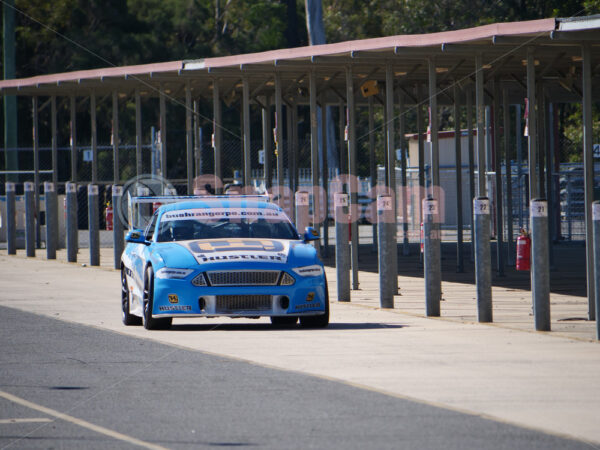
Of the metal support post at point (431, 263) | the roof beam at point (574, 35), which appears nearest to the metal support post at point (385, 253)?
the metal support post at point (431, 263)

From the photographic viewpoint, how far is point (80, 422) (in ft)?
28.1

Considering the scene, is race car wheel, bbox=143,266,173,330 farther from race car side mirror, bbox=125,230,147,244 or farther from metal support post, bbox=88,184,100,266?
metal support post, bbox=88,184,100,266

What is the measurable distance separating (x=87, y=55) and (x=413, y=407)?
46290 millimetres

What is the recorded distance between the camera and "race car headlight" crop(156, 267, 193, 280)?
→ 45.1 ft

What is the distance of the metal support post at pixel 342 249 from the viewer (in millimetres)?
18031

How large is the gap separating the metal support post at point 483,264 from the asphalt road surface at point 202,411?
13.1ft

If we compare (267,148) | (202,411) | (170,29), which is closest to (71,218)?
(267,148)

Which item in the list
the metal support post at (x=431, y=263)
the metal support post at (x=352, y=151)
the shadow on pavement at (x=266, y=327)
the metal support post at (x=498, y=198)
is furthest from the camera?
the metal support post at (x=498, y=198)

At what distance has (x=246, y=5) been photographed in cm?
6588

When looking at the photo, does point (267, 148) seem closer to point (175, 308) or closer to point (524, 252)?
point (524, 252)

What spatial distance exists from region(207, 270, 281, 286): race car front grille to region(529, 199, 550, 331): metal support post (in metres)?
2.75

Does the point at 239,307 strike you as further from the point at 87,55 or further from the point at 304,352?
the point at 87,55

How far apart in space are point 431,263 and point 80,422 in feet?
26.5

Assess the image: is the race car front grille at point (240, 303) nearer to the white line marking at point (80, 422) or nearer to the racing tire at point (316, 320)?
the racing tire at point (316, 320)
